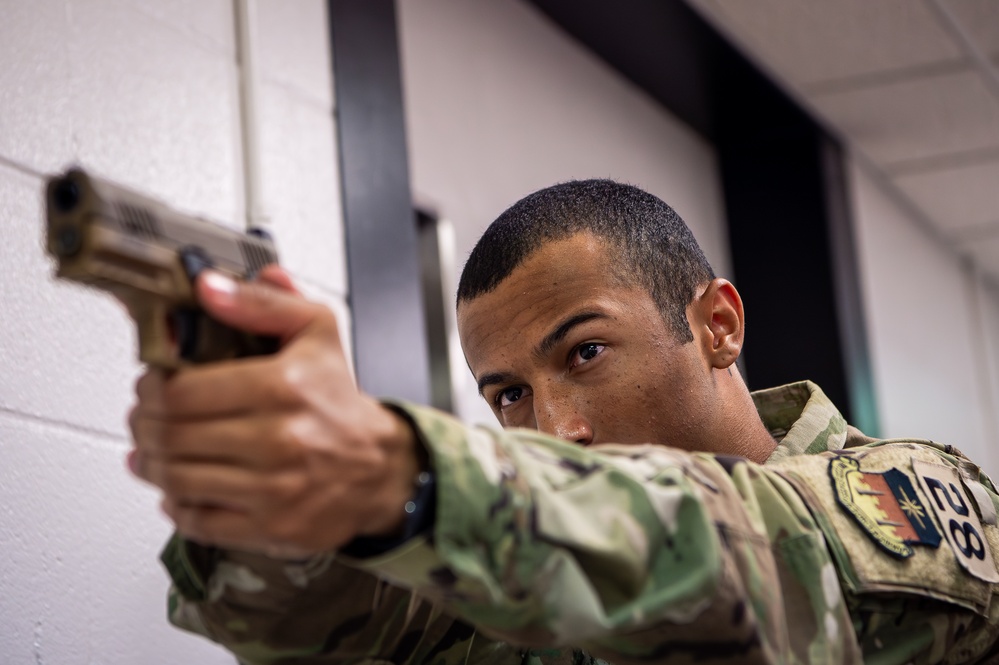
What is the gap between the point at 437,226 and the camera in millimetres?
2951

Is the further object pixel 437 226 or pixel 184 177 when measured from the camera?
pixel 437 226

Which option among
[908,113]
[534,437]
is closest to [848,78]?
[908,113]

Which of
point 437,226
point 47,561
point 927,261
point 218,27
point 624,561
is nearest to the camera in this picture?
point 624,561

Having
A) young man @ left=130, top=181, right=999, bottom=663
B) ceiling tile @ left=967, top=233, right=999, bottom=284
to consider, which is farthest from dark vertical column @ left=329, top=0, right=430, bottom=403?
ceiling tile @ left=967, top=233, right=999, bottom=284

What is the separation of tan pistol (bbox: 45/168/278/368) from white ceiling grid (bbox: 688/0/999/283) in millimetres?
2751

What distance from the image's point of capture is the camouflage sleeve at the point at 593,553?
862 mm

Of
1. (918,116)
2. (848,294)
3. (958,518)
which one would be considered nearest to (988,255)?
(918,116)

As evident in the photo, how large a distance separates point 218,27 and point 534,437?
3.88 feet

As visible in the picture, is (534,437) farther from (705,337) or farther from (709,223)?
(709,223)

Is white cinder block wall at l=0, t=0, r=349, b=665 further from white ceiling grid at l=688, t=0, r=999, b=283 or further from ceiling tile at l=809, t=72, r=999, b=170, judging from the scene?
ceiling tile at l=809, t=72, r=999, b=170

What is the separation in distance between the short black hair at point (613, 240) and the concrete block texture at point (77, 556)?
0.50m

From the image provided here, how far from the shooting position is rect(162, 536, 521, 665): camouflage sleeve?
40.2 inches

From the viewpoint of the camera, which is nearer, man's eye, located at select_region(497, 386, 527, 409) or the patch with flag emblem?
the patch with flag emblem

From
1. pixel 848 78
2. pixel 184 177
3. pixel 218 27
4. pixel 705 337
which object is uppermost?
pixel 848 78
